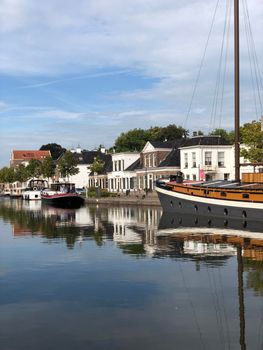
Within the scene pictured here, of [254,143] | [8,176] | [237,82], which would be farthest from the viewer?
[8,176]

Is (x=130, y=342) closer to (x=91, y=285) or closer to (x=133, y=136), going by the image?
(x=91, y=285)

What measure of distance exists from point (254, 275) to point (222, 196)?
19805 millimetres

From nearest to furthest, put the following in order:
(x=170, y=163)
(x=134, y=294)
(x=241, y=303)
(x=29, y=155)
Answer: (x=241, y=303), (x=134, y=294), (x=170, y=163), (x=29, y=155)

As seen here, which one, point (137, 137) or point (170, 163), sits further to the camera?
point (137, 137)

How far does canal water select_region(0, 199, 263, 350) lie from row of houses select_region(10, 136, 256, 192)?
47.0 metres

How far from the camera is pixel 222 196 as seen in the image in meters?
34.0

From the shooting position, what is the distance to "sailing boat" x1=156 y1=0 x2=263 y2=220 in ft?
101

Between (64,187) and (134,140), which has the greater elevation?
(134,140)

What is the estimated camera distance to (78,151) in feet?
379

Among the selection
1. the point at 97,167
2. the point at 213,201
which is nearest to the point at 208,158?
the point at 97,167

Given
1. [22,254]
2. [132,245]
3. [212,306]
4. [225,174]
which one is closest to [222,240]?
[132,245]

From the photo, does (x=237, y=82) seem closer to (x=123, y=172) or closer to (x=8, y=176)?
(x=123, y=172)

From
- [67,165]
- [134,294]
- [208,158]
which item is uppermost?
[208,158]

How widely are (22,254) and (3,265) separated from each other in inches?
109
